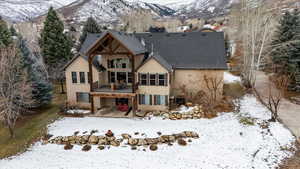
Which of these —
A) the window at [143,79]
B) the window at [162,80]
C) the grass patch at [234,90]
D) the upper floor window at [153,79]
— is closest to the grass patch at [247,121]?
the grass patch at [234,90]

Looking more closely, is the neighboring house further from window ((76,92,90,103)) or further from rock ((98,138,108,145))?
rock ((98,138,108,145))

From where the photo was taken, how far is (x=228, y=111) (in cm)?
1895

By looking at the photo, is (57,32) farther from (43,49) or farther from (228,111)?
(228,111)

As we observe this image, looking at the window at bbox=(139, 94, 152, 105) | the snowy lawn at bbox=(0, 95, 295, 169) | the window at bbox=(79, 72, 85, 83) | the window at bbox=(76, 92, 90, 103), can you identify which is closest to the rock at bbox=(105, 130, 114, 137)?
the snowy lawn at bbox=(0, 95, 295, 169)

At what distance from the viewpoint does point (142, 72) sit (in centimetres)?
1947

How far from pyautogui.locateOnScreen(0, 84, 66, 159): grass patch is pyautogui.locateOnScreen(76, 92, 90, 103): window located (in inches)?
105

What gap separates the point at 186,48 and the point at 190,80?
408cm

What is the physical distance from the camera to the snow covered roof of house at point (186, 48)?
2069 cm

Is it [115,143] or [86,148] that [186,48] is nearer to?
[115,143]

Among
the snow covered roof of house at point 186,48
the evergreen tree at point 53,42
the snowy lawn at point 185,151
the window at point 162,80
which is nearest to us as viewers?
the snowy lawn at point 185,151

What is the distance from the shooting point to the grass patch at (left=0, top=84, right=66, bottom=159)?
1449cm

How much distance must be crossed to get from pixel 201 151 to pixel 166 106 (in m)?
7.19

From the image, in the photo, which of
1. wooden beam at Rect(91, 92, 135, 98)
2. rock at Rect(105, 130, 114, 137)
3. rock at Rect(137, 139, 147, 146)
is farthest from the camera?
wooden beam at Rect(91, 92, 135, 98)

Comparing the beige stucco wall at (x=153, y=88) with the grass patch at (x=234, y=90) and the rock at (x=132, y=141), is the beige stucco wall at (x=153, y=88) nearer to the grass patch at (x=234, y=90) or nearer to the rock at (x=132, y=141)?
the rock at (x=132, y=141)
